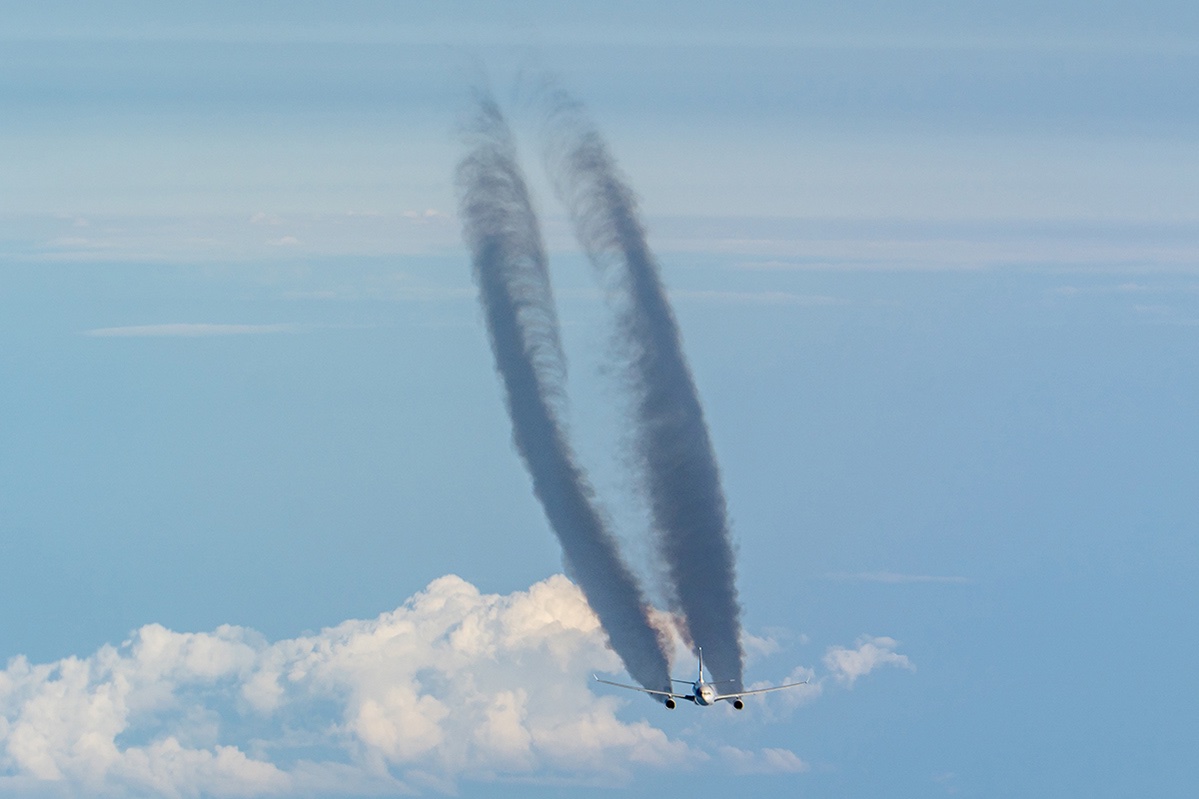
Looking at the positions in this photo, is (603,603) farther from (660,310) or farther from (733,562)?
(660,310)

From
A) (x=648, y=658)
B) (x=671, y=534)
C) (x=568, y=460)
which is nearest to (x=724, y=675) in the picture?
(x=648, y=658)

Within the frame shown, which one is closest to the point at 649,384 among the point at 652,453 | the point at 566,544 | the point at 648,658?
the point at 652,453

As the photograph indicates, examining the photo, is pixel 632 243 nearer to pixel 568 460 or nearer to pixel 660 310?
pixel 660 310

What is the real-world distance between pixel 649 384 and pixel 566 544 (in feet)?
29.6

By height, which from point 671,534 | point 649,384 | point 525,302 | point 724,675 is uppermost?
point 525,302

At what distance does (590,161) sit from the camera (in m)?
66.1

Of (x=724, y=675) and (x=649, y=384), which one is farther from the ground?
(x=649, y=384)

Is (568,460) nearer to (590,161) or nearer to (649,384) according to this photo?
(649,384)

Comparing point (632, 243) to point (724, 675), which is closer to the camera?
point (632, 243)

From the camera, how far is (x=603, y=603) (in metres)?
67.9

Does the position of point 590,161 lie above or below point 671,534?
above

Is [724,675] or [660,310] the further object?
[724,675]

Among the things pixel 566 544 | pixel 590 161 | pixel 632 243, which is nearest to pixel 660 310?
pixel 632 243

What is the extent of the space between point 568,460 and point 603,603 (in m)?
7.25
